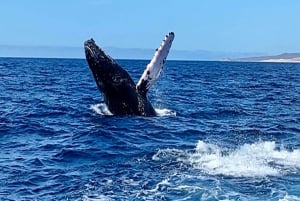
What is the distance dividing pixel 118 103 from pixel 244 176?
6652 mm

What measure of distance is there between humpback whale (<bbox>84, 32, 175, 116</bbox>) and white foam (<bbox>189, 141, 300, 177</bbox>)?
2.90 m

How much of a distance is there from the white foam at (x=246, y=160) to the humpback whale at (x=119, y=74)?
2.90 m

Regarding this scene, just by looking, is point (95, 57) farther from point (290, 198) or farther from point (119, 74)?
point (290, 198)

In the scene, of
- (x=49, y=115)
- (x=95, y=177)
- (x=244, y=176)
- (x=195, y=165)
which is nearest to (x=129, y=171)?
(x=95, y=177)

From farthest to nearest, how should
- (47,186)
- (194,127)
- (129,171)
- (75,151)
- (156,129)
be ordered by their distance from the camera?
(194,127), (156,129), (75,151), (129,171), (47,186)

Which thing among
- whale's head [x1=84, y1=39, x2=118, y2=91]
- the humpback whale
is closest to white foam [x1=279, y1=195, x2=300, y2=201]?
the humpback whale

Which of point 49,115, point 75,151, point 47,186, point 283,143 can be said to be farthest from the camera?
point 49,115

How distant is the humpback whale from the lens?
1446 centimetres

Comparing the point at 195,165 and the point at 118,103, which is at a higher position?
the point at 118,103

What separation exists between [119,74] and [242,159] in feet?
17.2

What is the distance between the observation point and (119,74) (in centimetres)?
1480

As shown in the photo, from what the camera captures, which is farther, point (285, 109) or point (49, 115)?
point (285, 109)

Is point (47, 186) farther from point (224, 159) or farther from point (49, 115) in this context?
point (49, 115)

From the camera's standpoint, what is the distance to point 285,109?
22.2 meters
